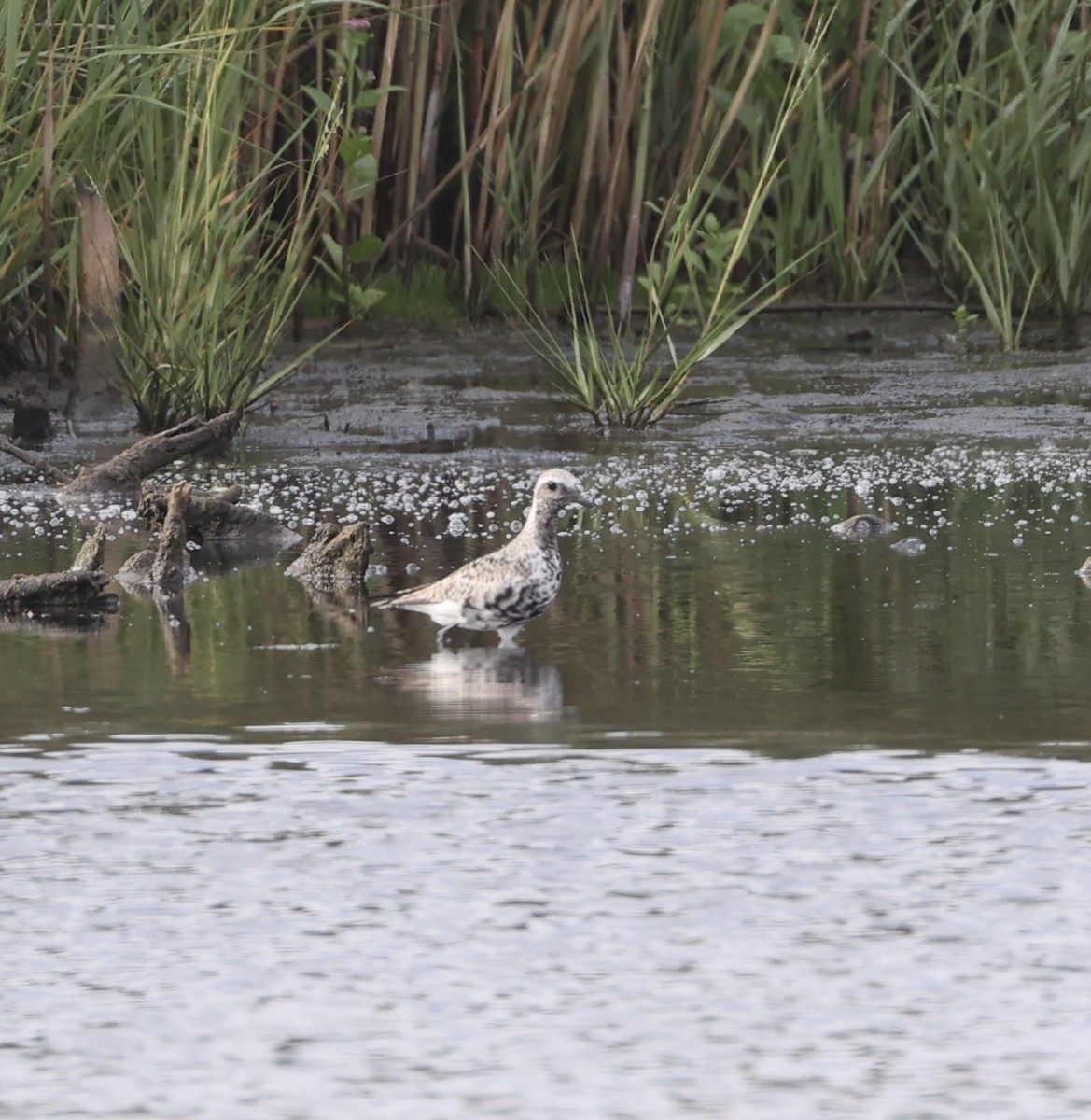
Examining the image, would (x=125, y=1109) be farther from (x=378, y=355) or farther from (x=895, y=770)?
(x=378, y=355)

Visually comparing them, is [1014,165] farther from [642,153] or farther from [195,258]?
[195,258]

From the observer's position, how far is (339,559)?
5.92m

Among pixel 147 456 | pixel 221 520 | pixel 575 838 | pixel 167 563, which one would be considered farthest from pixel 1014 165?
pixel 575 838

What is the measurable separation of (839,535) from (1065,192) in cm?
497

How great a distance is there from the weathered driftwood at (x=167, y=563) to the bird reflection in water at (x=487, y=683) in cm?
112

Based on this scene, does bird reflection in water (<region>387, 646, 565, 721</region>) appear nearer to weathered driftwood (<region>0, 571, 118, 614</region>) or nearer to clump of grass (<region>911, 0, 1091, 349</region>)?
weathered driftwood (<region>0, 571, 118, 614</region>)

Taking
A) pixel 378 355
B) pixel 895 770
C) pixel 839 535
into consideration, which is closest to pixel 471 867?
pixel 895 770

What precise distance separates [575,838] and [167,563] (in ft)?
8.91

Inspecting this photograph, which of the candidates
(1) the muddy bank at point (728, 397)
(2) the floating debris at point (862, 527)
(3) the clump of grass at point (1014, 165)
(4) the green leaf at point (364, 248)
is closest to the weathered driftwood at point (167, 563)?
(2) the floating debris at point (862, 527)

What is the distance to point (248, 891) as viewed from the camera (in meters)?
3.26

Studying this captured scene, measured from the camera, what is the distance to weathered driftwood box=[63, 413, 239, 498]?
7.49 metres

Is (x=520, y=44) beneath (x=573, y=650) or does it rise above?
above

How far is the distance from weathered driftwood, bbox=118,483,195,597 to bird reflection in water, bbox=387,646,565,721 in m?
1.12

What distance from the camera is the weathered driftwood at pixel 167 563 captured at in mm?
5969
